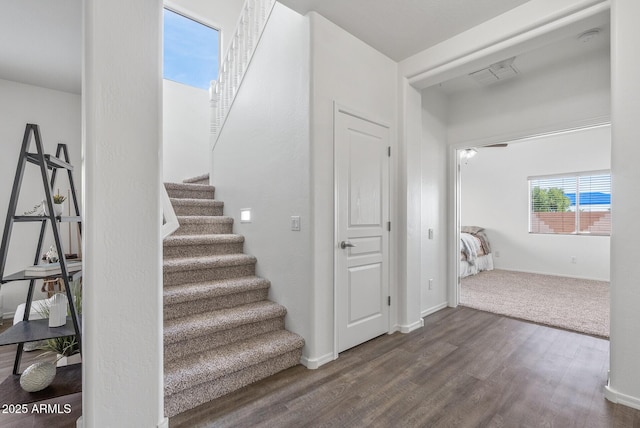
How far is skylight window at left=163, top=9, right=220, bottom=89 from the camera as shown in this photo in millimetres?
4691

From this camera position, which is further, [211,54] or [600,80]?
[211,54]

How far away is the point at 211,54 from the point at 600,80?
532cm

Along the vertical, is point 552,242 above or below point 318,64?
below

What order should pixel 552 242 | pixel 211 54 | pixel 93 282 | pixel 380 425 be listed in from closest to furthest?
1. pixel 93 282
2. pixel 380 425
3. pixel 211 54
4. pixel 552 242

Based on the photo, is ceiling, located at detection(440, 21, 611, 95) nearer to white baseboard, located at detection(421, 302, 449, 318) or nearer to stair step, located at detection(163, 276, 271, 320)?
white baseboard, located at detection(421, 302, 449, 318)

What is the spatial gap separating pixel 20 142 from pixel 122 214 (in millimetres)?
3712

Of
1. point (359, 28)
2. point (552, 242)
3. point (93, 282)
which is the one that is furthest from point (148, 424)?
point (552, 242)

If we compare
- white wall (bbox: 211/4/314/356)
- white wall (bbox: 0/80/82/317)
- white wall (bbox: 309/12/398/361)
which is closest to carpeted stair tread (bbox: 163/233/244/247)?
white wall (bbox: 211/4/314/356)

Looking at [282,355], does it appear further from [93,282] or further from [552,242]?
[552,242]

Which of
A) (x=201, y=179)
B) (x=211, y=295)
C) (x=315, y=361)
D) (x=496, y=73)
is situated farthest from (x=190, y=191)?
(x=496, y=73)

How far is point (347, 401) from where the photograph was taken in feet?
6.34

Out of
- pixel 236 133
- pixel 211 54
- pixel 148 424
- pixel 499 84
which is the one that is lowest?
pixel 148 424

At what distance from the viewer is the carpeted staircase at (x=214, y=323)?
1944mm

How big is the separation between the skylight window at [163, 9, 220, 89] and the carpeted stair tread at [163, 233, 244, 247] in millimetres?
3150
